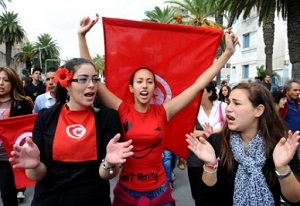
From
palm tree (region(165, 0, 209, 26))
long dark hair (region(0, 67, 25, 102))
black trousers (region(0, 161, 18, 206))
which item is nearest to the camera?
black trousers (region(0, 161, 18, 206))

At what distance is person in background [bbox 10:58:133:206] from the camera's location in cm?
243

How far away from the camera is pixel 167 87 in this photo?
3670mm

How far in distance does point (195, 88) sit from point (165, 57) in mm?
601

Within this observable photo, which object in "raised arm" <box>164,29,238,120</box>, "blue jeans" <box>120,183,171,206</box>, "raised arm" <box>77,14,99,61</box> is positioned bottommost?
"blue jeans" <box>120,183,171,206</box>

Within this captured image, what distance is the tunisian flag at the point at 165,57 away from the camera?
3.57 m

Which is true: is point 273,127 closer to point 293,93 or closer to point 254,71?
point 293,93

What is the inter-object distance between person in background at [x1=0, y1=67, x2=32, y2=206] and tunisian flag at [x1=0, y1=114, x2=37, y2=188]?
122mm

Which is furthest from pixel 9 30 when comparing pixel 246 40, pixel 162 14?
pixel 246 40

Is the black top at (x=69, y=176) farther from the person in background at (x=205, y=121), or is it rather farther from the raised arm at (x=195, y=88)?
the person in background at (x=205, y=121)

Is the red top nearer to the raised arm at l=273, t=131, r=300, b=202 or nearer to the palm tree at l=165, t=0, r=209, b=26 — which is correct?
the raised arm at l=273, t=131, r=300, b=202

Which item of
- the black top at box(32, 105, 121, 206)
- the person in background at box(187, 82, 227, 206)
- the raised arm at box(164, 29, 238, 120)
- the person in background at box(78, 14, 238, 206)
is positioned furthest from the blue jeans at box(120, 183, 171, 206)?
the person in background at box(187, 82, 227, 206)

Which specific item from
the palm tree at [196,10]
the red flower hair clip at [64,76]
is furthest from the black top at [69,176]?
the palm tree at [196,10]

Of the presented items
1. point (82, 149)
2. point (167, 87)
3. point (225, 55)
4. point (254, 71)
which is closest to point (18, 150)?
point (82, 149)

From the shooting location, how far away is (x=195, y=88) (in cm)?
322
